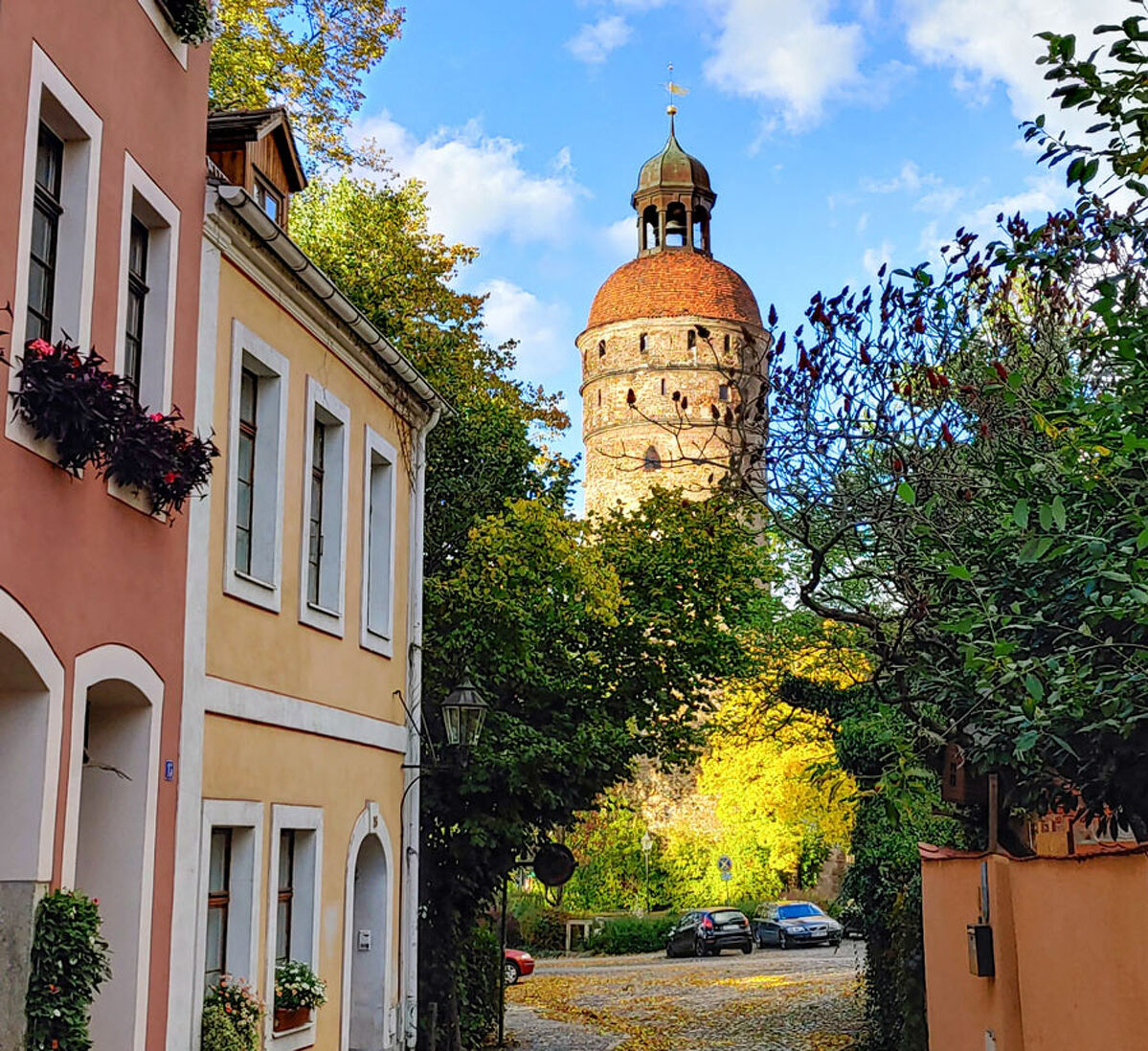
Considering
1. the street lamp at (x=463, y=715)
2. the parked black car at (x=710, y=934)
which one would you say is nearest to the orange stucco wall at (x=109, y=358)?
the street lamp at (x=463, y=715)

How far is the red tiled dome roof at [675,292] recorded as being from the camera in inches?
2366

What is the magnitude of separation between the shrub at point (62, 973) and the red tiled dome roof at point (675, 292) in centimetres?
5343

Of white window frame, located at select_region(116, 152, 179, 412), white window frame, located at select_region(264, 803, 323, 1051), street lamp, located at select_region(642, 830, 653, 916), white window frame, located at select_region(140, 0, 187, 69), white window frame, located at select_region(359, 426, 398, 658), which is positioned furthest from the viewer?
street lamp, located at select_region(642, 830, 653, 916)

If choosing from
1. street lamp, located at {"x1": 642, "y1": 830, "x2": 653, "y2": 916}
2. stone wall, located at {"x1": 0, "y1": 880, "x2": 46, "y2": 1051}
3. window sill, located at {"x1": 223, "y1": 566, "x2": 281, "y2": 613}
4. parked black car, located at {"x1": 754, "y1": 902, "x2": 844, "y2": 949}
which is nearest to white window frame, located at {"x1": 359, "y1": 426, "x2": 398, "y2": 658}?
window sill, located at {"x1": 223, "y1": 566, "x2": 281, "y2": 613}

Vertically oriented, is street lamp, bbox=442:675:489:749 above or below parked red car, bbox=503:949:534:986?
above

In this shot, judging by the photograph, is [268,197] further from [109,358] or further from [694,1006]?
[694,1006]

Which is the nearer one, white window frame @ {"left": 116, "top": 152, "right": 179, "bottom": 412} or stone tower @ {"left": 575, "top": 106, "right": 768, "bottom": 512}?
white window frame @ {"left": 116, "top": 152, "right": 179, "bottom": 412}

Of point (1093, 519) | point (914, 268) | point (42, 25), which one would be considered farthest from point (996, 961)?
point (42, 25)

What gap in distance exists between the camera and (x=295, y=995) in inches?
446

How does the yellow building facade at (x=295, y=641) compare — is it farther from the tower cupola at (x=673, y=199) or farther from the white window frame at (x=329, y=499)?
the tower cupola at (x=673, y=199)

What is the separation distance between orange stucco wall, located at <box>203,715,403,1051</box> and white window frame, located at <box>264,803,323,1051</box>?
2.4 inches

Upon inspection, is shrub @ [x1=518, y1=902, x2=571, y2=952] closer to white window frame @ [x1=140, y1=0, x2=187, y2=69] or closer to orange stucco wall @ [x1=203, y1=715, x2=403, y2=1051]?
orange stucco wall @ [x1=203, y1=715, x2=403, y2=1051]

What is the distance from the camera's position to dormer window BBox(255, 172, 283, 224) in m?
13.5

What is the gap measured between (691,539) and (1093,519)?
10276 mm
